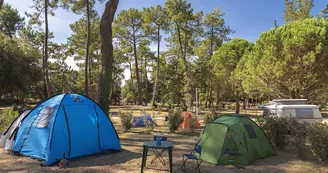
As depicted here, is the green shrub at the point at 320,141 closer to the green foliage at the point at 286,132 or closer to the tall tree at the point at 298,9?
the green foliage at the point at 286,132

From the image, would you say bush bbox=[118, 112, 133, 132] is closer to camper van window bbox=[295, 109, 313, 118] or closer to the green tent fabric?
the green tent fabric

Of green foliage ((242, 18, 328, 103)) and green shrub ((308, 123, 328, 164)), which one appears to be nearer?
green shrub ((308, 123, 328, 164))

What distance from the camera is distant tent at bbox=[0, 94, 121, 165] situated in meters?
6.32

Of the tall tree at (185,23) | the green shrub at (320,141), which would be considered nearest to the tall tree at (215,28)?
the tall tree at (185,23)

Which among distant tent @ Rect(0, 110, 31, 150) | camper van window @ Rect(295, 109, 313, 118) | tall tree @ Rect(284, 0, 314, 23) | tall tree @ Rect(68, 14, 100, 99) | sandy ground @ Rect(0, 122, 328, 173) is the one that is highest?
tall tree @ Rect(284, 0, 314, 23)

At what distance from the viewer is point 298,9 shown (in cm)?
2472

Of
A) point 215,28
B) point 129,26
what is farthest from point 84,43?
point 215,28

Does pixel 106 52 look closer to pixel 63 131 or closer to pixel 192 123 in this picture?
pixel 63 131

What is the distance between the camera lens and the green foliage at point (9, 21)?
31969 mm

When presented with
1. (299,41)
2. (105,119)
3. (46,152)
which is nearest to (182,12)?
(299,41)

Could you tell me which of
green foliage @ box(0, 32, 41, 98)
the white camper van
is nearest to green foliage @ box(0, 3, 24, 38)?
green foliage @ box(0, 32, 41, 98)

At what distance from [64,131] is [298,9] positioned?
26.4 metres

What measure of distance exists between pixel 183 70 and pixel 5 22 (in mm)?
25627

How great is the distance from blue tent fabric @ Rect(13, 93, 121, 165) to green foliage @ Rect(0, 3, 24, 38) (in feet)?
102
